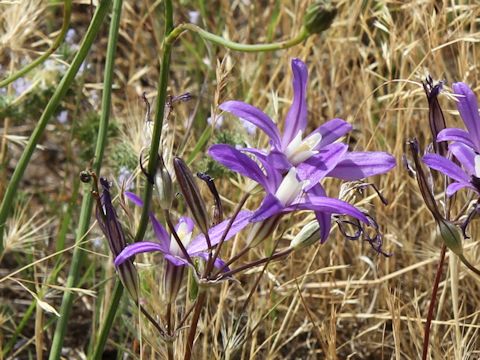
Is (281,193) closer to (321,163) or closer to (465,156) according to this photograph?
(321,163)

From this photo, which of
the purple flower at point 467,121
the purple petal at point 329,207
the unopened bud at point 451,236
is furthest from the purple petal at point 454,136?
the purple petal at point 329,207

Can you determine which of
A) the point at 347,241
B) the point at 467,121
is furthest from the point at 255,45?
the point at 347,241

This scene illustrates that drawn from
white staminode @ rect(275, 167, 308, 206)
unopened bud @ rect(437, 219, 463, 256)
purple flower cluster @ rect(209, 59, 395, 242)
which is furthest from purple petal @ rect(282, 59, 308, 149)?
unopened bud @ rect(437, 219, 463, 256)

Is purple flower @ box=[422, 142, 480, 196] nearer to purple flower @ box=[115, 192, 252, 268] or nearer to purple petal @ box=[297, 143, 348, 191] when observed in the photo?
purple petal @ box=[297, 143, 348, 191]

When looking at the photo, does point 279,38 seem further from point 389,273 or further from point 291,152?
point 291,152

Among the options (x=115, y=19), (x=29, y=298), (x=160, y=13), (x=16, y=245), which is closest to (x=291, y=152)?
(x=115, y=19)
